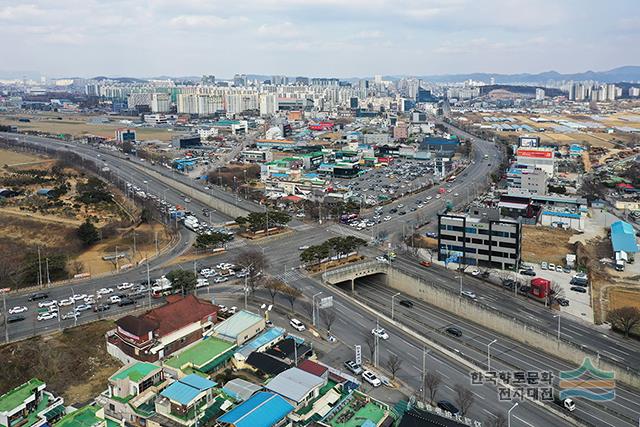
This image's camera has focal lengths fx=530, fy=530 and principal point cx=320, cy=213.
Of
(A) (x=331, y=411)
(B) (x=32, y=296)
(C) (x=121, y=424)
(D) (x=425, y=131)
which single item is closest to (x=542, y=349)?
(A) (x=331, y=411)

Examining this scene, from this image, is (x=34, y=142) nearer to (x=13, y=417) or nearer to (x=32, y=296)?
(x=32, y=296)

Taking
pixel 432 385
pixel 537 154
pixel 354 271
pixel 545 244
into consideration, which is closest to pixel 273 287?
pixel 354 271

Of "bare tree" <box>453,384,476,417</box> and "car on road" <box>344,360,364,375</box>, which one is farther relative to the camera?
"car on road" <box>344,360,364,375</box>

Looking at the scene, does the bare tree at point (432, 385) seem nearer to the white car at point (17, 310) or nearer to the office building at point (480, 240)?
the office building at point (480, 240)

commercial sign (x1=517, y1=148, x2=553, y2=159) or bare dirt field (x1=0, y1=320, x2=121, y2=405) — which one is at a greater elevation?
commercial sign (x1=517, y1=148, x2=553, y2=159)

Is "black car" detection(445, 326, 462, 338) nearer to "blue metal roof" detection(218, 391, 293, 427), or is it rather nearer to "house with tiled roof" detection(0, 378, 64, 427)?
"blue metal roof" detection(218, 391, 293, 427)

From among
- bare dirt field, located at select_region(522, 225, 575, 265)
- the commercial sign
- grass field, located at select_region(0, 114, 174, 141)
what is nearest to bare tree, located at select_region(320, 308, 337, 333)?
bare dirt field, located at select_region(522, 225, 575, 265)

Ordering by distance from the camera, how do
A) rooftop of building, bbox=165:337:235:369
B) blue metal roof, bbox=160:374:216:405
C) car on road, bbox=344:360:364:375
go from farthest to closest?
car on road, bbox=344:360:364:375
rooftop of building, bbox=165:337:235:369
blue metal roof, bbox=160:374:216:405
